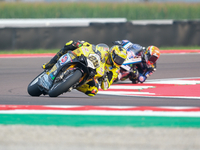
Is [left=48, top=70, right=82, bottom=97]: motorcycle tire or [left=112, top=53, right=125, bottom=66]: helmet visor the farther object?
[left=112, top=53, right=125, bottom=66]: helmet visor

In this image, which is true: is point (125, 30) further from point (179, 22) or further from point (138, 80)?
point (138, 80)

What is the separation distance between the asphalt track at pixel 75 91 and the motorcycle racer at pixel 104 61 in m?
0.22

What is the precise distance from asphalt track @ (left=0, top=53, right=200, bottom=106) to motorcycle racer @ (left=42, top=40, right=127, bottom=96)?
217 mm

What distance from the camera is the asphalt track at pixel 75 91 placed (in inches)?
245

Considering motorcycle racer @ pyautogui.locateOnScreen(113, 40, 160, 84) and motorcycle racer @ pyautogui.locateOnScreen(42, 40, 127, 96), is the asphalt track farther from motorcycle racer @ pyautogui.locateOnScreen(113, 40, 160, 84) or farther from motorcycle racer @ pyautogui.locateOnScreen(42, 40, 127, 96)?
motorcycle racer @ pyautogui.locateOnScreen(113, 40, 160, 84)

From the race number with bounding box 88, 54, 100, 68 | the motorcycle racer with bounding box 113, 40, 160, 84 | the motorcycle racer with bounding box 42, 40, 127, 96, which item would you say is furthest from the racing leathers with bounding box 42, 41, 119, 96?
the motorcycle racer with bounding box 113, 40, 160, 84

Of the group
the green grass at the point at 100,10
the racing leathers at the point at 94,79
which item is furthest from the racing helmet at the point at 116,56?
the green grass at the point at 100,10

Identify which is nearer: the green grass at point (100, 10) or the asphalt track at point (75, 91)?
the asphalt track at point (75, 91)

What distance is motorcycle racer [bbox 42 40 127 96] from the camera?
6.94 metres

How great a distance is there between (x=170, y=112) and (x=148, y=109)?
312 millimetres

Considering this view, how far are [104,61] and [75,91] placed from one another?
186 cm

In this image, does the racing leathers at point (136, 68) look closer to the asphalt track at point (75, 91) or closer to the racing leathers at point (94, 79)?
the asphalt track at point (75, 91)

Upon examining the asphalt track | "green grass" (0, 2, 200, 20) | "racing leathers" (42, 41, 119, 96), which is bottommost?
"green grass" (0, 2, 200, 20)

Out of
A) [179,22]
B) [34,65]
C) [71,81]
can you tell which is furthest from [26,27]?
[71,81]
